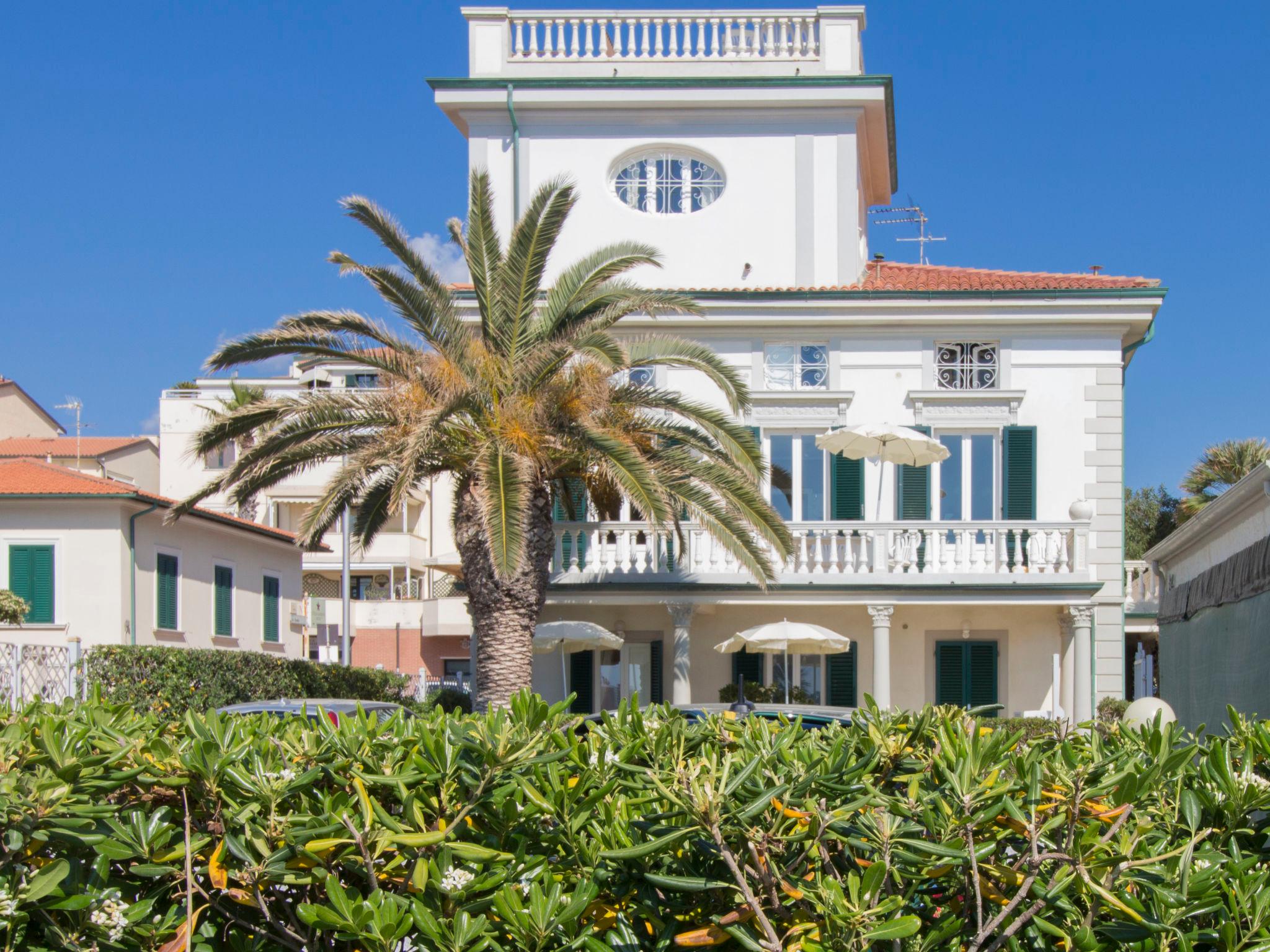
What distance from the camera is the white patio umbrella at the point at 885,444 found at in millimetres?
22234

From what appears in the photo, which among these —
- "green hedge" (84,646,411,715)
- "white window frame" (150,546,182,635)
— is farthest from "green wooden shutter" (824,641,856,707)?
"white window frame" (150,546,182,635)

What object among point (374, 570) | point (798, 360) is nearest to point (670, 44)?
point (798, 360)

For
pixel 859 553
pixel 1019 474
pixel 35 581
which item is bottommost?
pixel 35 581

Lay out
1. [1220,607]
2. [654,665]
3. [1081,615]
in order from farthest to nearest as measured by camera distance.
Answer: [654,665] → [1081,615] → [1220,607]

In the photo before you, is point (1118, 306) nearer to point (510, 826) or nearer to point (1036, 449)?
point (1036, 449)

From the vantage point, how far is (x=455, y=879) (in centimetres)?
388

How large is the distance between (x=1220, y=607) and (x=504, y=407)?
346 inches

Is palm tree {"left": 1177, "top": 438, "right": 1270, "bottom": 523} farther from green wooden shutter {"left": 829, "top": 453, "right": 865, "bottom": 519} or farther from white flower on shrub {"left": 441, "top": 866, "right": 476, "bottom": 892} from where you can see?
white flower on shrub {"left": 441, "top": 866, "right": 476, "bottom": 892}

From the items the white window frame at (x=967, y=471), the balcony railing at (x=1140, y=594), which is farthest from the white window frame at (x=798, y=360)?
the balcony railing at (x=1140, y=594)

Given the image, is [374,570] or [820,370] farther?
[374,570]

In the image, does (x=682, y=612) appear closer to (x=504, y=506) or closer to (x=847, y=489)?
(x=847, y=489)

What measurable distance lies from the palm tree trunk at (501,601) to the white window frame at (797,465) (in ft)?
23.0

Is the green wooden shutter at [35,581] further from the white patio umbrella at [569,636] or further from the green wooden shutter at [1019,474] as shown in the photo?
the green wooden shutter at [1019,474]

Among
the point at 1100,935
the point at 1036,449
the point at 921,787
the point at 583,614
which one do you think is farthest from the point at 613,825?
the point at 1036,449
